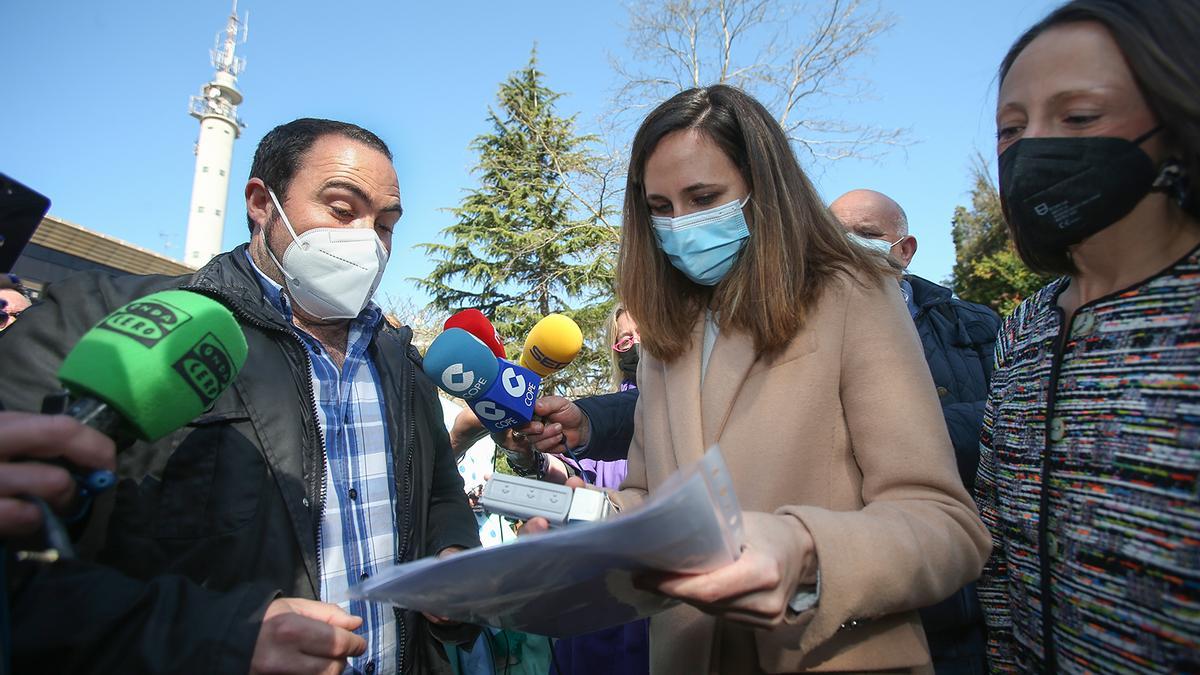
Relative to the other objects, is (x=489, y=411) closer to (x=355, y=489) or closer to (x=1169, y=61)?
(x=355, y=489)

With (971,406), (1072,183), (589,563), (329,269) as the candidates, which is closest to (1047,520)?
(1072,183)

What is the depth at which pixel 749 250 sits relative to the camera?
6.33ft

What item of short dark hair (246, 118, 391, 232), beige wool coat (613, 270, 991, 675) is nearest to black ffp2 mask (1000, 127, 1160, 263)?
beige wool coat (613, 270, 991, 675)

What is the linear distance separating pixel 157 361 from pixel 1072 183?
1899 millimetres

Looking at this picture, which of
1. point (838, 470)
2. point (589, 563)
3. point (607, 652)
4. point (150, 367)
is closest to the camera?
point (589, 563)

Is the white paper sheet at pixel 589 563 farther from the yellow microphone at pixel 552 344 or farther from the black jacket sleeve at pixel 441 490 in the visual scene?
the yellow microphone at pixel 552 344

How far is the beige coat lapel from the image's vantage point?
172cm

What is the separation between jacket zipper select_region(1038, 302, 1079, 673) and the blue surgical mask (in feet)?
2.82

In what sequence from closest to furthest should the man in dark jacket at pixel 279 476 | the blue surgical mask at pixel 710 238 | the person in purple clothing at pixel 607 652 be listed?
the man in dark jacket at pixel 279 476
the blue surgical mask at pixel 710 238
the person in purple clothing at pixel 607 652

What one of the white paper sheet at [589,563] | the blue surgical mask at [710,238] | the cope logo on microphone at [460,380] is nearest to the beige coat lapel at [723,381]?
the blue surgical mask at [710,238]

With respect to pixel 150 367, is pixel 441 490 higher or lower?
lower

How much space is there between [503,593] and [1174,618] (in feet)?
3.89

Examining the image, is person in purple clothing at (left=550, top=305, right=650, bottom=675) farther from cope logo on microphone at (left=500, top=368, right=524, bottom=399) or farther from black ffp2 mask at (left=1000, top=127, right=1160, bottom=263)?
black ffp2 mask at (left=1000, top=127, right=1160, bottom=263)

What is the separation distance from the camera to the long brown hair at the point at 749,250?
1767mm
